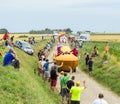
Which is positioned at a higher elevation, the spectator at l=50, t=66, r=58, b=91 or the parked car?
the spectator at l=50, t=66, r=58, b=91

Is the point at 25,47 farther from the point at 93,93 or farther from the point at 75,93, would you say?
the point at 75,93

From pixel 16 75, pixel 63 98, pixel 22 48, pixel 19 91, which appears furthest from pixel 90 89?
pixel 22 48

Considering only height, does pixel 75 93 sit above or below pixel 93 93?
above

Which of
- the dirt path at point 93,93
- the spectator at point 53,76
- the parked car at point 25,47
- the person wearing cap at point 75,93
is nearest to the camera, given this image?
the person wearing cap at point 75,93

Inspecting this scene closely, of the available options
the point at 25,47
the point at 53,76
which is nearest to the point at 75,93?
the point at 53,76

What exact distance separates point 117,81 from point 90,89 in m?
2.51

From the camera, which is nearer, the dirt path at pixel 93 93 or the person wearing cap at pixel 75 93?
the person wearing cap at pixel 75 93

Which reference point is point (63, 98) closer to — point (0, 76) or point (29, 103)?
point (0, 76)

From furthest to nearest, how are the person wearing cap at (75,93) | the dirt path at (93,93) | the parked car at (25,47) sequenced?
the parked car at (25,47)
the dirt path at (93,93)
the person wearing cap at (75,93)

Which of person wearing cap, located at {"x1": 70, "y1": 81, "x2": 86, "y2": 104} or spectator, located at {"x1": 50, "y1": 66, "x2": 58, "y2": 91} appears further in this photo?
spectator, located at {"x1": 50, "y1": 66, "x2": 58, "y2": 91}

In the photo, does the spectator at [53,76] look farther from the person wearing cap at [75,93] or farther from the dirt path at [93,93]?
the person wearing cap at [75,93]

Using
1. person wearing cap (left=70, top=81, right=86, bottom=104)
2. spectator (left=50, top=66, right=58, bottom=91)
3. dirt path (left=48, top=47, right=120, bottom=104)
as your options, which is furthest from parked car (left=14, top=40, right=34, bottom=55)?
person wearing cap (left=70, top=81, right=86, bottom=104)

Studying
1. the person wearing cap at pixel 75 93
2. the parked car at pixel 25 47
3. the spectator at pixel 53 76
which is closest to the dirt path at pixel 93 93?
the spectator at pixel 53 76

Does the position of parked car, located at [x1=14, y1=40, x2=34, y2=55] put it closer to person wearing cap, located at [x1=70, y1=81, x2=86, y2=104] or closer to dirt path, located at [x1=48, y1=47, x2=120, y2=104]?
dirt path, located at [x1=48, y1=47, x2=120, y2=104]
